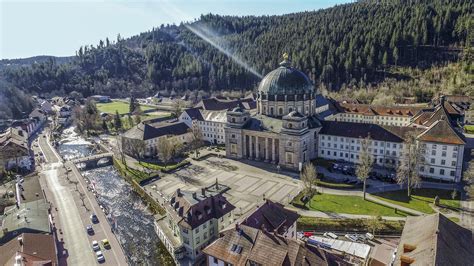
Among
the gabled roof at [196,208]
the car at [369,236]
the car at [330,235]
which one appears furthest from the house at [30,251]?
the car at [369,236]

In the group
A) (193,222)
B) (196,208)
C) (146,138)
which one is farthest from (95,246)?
(146,138)

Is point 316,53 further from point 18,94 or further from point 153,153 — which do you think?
point 18,94

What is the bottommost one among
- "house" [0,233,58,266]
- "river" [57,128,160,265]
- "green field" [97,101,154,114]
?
"river" [57,128,160,265]

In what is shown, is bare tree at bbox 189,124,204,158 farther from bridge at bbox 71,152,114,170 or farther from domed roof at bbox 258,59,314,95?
bridge at bbox 71,152,114,170

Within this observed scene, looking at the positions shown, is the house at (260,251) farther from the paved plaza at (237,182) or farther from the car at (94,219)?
the car at (94,219)

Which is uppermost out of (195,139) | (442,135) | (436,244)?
(442,135)

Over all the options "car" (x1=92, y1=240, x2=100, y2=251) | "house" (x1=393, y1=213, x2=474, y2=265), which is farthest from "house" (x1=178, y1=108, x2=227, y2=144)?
"house" (x1=393, y1=213, x2=474, y2=265)

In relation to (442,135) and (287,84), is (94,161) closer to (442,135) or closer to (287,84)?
(287,84)
